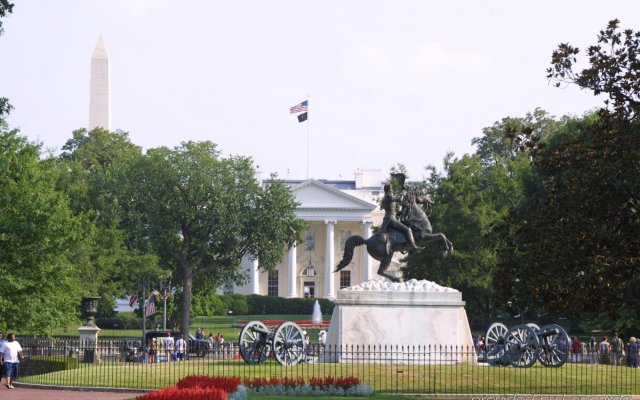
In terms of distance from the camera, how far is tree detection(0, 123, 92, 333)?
41250 millimetres

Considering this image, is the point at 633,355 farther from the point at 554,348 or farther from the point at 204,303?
the point at 204,303

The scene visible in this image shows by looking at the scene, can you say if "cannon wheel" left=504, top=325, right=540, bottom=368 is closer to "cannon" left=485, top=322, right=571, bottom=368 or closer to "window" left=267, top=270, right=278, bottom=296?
"cannon" left=485, top=322, right=571, bottom=368

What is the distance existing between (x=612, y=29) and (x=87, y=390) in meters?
14.8

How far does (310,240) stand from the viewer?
393 ft

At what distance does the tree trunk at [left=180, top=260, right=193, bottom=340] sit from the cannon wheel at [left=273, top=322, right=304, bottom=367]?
3260 centimetres

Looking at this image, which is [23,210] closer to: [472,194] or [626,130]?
[626,130]

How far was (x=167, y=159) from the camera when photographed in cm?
6819

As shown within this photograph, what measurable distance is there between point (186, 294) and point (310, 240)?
174 ft

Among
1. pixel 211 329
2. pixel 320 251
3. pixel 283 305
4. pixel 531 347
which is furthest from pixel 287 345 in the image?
pixel 320 251

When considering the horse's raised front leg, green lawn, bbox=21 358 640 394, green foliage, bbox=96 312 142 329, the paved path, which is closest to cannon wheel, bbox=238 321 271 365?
green lawn, bbox=21 358 640 394

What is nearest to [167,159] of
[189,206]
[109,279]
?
[189,206]

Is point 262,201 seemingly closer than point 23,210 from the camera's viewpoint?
No

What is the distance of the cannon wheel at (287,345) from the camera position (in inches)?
1248

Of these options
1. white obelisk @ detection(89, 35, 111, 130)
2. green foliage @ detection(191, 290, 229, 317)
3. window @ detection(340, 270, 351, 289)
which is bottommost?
green foliage @ detection(191, 290, 229, 317)
